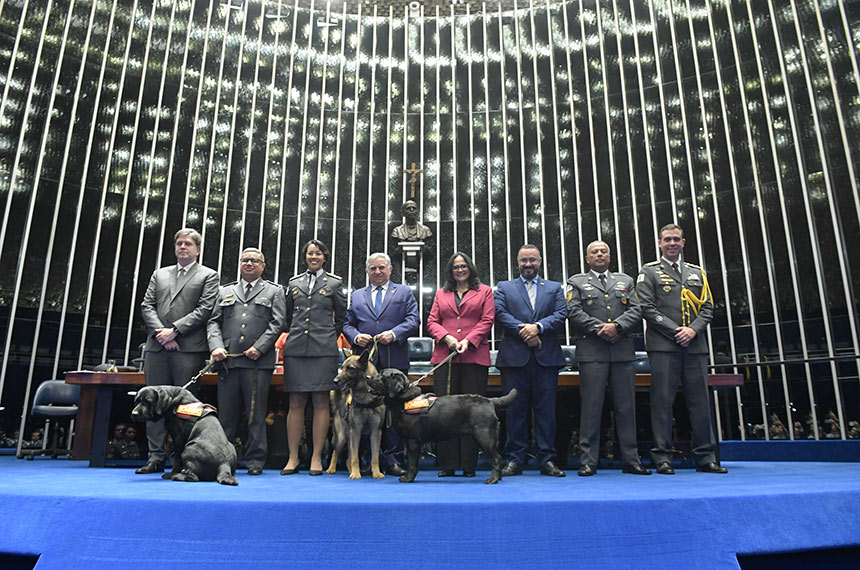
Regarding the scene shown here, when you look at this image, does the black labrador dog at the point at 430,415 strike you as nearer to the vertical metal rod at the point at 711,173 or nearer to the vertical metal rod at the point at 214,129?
the vertical metal rod at the point at 711,173

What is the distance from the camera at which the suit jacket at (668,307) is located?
4.07 m

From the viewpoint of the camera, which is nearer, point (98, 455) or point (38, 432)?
point (98, 455)

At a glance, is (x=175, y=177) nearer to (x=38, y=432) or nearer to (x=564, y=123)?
(x=38, y=432)

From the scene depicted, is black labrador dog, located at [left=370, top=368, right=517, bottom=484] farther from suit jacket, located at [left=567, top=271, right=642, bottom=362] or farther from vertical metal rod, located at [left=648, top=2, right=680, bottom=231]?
vertical metal rod, located at [left=648, top=2, right=680, bottom=231]

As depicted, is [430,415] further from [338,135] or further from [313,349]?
[338,135]

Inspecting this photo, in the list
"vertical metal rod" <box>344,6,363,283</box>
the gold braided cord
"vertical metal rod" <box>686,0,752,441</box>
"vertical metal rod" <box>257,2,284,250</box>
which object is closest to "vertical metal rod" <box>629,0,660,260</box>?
"vertical metal rod" <box>686,0,752,441</box>

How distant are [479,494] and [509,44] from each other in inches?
468

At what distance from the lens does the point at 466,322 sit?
4.10 meters

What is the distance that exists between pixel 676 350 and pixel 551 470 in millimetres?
1112

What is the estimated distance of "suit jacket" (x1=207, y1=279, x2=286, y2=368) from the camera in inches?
158

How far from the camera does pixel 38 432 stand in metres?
9.76

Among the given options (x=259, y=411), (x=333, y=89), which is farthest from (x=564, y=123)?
(x=259, y=411)

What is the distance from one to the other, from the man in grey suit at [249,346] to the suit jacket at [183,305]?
0.09 metres

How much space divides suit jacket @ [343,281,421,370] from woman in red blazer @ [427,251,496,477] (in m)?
0.16
